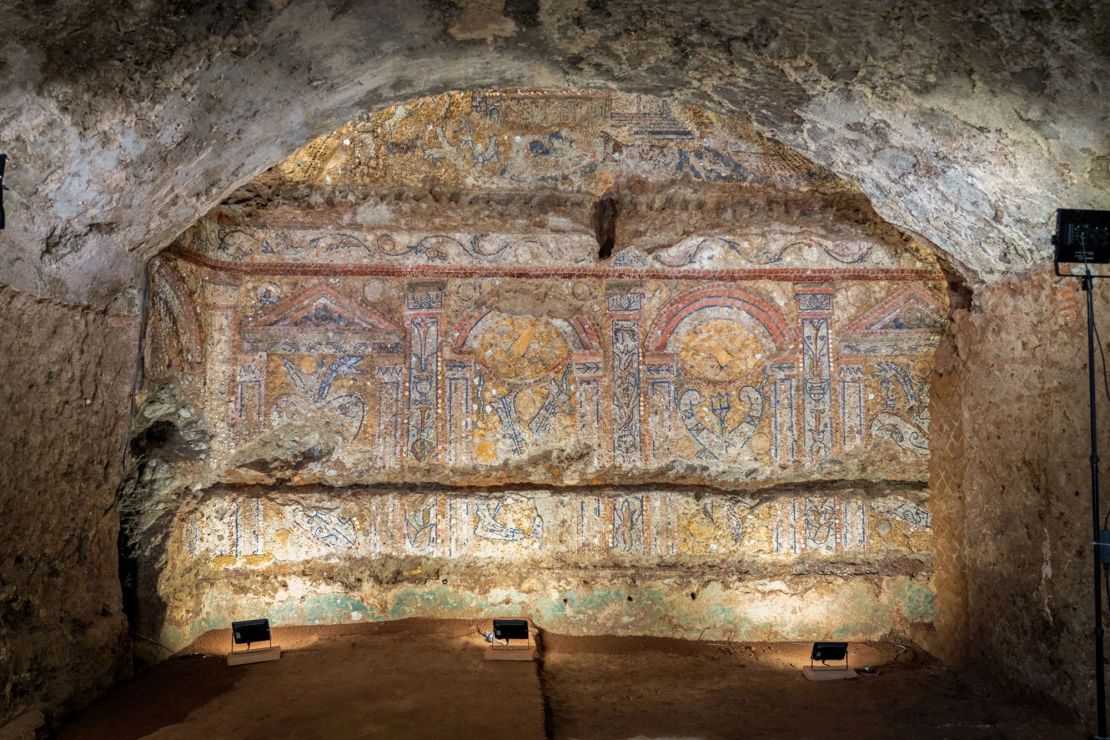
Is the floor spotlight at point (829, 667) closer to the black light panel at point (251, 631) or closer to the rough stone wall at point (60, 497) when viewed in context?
the black light panel at point (251, 631)

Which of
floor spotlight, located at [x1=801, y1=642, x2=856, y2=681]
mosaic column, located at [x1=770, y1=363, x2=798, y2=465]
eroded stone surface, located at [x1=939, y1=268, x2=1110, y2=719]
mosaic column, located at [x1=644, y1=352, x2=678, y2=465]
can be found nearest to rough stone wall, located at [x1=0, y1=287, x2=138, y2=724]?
mosaic column, located at [x1=644, y1=352, x2=678, y2=465]

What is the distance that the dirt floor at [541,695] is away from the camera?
375 centimetres

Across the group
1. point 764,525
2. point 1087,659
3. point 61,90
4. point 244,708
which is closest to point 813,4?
point 61,90

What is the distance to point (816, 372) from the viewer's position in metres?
5.41

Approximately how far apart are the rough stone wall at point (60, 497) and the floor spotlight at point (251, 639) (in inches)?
22.0

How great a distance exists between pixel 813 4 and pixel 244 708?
3.70 m

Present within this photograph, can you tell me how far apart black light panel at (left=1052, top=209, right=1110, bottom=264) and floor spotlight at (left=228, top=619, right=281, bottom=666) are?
409cm

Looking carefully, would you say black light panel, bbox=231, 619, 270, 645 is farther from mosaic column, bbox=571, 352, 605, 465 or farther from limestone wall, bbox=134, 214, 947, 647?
mosaic column, bbox=571, 352, 605, 465

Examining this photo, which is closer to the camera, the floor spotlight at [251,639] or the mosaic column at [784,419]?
the floor spotlight at [251,639]

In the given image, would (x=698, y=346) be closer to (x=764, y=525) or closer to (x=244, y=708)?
(x=764, y=525)

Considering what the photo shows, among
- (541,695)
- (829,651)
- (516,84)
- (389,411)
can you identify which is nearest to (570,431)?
(389,411)

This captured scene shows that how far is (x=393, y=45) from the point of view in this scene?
10.8 ft

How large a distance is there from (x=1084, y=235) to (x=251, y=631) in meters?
4.28

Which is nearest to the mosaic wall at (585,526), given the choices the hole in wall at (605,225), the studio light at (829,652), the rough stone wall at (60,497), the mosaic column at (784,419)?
the mosaic column at (784,419)
